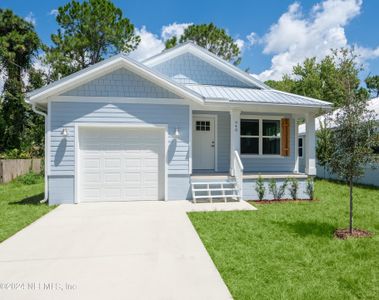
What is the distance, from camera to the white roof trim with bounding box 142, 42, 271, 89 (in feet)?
35.6

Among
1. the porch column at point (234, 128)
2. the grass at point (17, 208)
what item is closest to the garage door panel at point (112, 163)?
the grass at point (17, 208)

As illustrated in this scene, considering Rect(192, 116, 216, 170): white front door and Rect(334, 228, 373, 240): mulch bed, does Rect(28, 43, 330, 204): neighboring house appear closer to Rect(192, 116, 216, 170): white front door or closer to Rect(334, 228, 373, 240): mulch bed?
Rect(192, 116, 216, 170): white front door

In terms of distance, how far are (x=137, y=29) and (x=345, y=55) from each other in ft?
63.3

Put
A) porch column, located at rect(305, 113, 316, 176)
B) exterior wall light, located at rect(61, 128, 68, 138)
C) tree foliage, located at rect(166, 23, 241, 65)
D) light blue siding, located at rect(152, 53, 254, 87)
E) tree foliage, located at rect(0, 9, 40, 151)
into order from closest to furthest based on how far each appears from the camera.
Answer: exterior wall light, located at rect(61, 128, 68, 138) < porch column, located at rect(305, 113, 316, 176) < light blue siding, located at rect(152, 53, 254, 87) < tree foliage, located at rect(0, 9, 40, 151) < tree foliage, located at rect(166, 23, 241, 65)

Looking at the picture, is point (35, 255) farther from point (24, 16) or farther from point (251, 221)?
point (24, 16)

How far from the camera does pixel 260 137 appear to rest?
1062cm

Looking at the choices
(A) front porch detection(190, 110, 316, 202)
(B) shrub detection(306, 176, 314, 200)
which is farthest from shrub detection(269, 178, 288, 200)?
(A) front porch detection(190, 110, 316, 202)

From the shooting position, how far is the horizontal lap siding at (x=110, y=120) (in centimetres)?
794

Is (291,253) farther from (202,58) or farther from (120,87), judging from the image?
(202,58)

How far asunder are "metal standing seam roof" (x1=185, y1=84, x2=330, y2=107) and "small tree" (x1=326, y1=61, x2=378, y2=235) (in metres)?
3.77

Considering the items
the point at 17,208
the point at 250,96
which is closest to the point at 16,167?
the point at 17,208

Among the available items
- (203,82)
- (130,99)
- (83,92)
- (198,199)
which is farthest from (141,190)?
(203,82)

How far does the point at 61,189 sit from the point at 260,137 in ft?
24.7

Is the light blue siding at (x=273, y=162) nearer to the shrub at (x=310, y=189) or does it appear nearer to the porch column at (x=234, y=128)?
the porch column at (x=234, y=128)
